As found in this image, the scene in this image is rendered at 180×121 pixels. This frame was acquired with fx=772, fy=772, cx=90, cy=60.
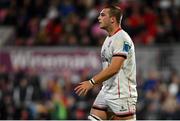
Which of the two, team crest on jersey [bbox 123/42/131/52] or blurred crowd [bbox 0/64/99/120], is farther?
blurred crowd [bbox 0/64/99/120]

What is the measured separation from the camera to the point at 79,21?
21.8 m

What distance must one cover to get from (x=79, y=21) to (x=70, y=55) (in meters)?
1.41

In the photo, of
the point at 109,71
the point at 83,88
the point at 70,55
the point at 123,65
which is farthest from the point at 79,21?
the point at 83,88

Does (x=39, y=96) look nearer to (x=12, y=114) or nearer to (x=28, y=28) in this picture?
(x=12, y=114)

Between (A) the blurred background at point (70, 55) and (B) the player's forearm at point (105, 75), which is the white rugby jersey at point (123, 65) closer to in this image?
(B) the player's forearm at point (105, 75)

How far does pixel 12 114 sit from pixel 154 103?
133 inches

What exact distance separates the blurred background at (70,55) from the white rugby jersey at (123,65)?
6850 millimetres

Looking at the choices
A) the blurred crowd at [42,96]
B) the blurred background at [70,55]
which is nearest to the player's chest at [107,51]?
the blurred background at [70,55]

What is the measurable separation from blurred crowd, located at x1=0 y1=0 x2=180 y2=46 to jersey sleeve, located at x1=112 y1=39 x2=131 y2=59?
10.8 metres

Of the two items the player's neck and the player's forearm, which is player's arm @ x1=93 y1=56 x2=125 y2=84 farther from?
the player's neck

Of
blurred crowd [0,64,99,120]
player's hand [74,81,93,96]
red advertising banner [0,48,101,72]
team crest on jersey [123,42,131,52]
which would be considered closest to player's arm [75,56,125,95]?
player's hand [74,81,93,96]

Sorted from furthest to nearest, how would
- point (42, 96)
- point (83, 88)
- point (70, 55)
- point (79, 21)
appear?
point (79, 21)
point (70, 55)
point (42, 96)
point (83, 88)

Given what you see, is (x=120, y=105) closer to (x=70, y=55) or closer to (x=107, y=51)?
(x=107, y=51)

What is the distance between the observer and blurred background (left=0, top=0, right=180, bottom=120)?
1803 cm
